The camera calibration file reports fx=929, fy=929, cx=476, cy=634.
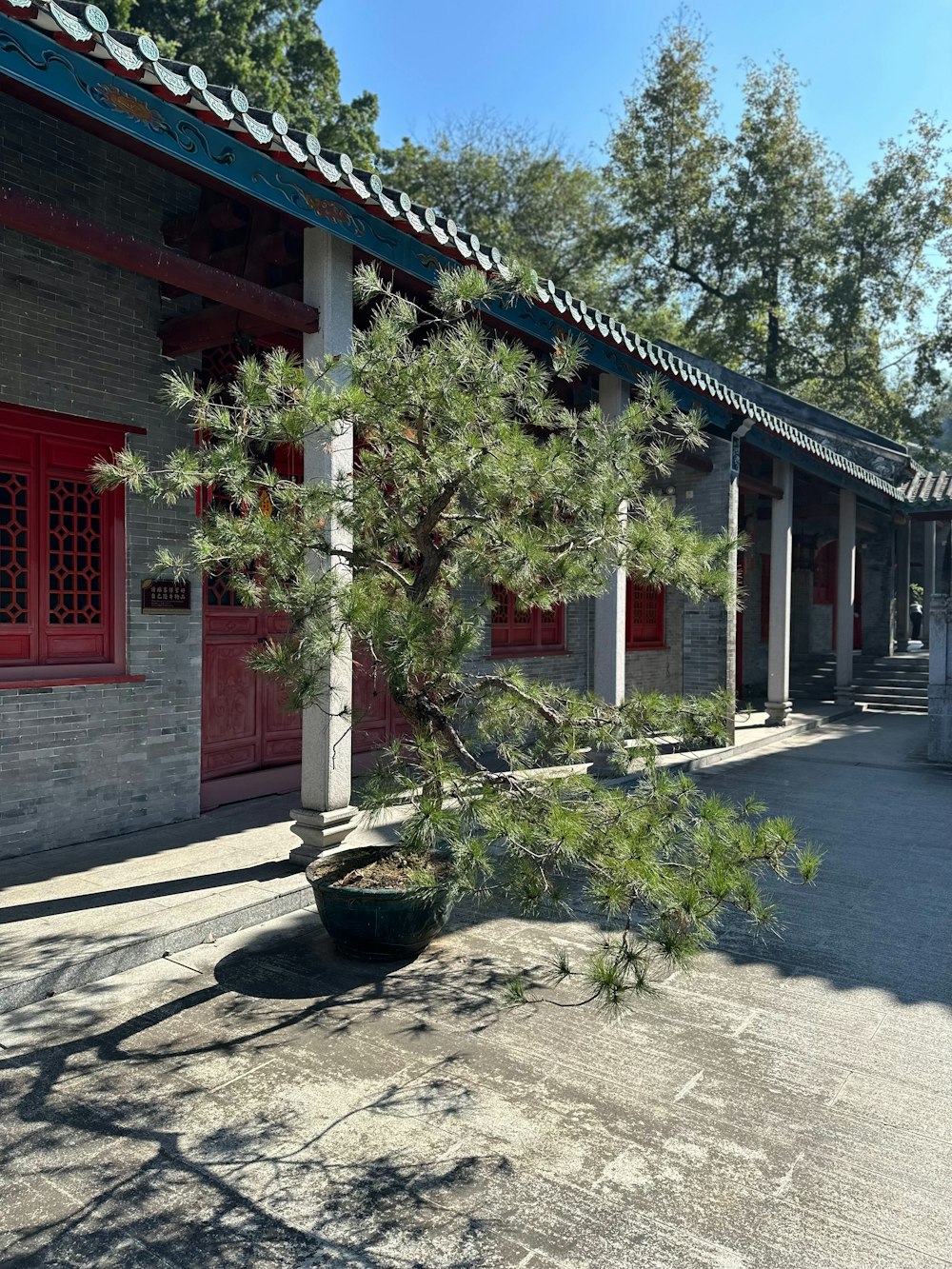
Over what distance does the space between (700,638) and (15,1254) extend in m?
8.65

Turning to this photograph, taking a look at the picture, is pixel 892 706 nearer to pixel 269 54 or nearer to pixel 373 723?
pixel 373 723

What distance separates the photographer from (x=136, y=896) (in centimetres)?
440

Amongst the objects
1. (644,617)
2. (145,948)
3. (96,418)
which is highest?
(96,418)

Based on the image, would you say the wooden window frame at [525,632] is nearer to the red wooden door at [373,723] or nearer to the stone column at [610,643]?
the stone column at [610,643]

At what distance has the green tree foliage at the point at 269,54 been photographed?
1767 cm

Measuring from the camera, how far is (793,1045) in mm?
3330

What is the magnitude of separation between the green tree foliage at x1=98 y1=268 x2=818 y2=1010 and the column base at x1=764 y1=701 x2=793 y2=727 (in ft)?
26.0

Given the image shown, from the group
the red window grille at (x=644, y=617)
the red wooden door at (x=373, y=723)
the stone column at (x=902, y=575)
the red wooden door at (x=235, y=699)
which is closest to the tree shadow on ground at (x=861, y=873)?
the red window grille at (x=644, y=617)

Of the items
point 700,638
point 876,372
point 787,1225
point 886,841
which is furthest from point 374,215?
point 876,372

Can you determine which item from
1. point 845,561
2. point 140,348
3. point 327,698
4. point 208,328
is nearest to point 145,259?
point 208,328

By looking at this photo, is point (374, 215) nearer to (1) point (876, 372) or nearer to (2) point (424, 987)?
(2) point (424, 987)

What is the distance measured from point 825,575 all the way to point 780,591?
5.72m

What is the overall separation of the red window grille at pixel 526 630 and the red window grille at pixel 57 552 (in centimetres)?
405

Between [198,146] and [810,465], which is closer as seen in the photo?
[198,146]
